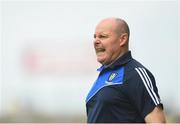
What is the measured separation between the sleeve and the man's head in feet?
0.94

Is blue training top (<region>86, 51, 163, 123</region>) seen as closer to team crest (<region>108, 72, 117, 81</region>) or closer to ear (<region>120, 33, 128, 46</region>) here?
team crest (<region>108, 72, 117, 81</region>)

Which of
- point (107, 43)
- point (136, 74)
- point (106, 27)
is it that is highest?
point (106, 27)

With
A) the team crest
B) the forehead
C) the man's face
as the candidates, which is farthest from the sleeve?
the forehead

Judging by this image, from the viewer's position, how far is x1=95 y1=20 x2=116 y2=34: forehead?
6238 mm

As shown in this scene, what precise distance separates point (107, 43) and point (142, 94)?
1.56 feet

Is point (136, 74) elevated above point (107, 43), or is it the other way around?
point (107, 43)

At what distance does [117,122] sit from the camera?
6117 mm

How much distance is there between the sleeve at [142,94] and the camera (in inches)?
237

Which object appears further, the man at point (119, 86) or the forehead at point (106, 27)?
the forehead at point (106, 27)

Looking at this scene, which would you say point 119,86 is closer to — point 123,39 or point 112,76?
point 112,76

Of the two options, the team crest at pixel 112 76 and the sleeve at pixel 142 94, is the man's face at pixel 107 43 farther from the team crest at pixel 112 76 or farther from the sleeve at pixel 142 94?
the sleeve at pixel 142 94

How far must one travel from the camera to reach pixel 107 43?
6184mm

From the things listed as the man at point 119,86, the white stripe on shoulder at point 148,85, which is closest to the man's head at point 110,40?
the man at point 119,86

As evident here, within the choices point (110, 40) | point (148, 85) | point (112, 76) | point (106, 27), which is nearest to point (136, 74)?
point (148, 85)
